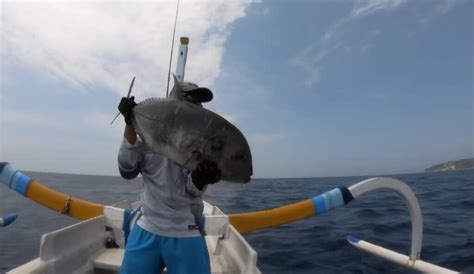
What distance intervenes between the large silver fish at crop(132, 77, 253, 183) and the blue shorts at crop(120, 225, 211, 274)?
108 cm

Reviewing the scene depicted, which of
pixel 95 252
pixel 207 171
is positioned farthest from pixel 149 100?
Result: pixel 95 252

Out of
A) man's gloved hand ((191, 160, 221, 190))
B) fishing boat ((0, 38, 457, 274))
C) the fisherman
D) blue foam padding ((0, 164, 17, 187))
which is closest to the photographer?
man's gloved hand ((191, 160, 221, 190))

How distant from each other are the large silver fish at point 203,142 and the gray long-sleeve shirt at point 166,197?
28.1 inches

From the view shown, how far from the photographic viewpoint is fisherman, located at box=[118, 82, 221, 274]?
3.02 metres

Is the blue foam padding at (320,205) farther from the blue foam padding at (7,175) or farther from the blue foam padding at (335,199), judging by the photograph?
the blue foam padding at (7,175)

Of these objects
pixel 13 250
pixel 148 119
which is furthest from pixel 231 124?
pixel 13 250

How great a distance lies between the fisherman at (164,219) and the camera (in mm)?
3016

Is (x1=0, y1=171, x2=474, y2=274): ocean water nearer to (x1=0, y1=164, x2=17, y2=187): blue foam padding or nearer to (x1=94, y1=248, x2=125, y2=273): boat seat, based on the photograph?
(x1=94, y1=248, x2=125, y2=273): boat seat

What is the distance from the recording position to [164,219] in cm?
310

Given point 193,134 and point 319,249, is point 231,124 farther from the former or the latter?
point 319,249

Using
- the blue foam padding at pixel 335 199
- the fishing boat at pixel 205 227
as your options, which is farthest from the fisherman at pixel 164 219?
the blue foam padding at pixel 335 199

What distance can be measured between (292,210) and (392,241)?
205 inches

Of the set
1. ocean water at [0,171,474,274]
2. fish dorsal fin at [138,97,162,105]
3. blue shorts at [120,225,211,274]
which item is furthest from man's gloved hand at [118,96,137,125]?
ocean water at [0,171,474,274]

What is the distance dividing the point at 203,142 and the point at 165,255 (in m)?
1.41
